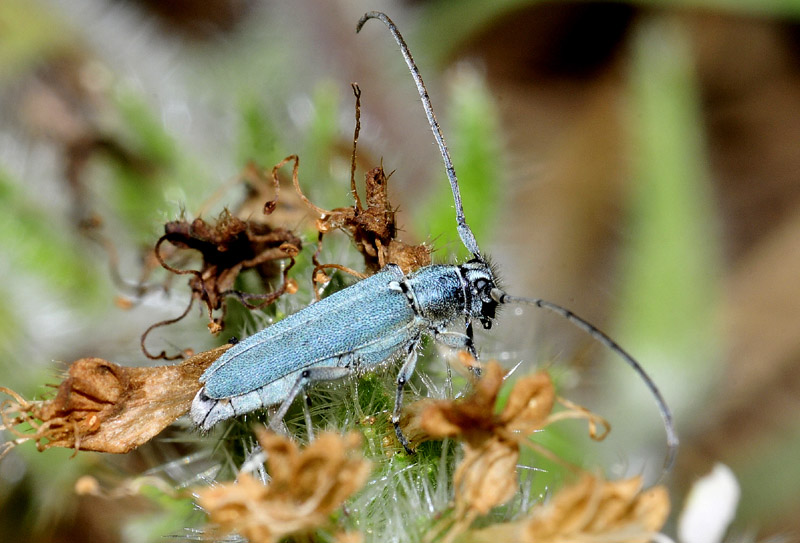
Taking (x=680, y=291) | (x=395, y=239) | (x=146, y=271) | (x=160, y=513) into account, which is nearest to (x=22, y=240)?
(x=146, y=271)

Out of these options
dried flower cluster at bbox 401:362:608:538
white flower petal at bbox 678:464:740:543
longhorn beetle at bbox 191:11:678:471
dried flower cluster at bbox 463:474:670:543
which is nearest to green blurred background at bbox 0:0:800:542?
longhorn beetle at bbox 191:11:678:471

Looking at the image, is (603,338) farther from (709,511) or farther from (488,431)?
(709,511)

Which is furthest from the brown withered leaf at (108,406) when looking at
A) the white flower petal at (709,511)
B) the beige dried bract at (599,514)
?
the white flower petal at (709,511)

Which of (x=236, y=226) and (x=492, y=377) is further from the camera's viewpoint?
(x=236, y=226)

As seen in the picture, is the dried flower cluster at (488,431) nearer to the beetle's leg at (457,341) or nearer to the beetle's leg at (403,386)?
the beetle's leg at (403,386)

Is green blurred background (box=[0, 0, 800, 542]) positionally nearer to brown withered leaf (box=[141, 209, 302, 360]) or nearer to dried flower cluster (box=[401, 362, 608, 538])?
brown withered leaf (box=[141, 209, 302, 360])

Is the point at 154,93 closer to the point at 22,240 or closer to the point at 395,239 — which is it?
the point at 22,240
